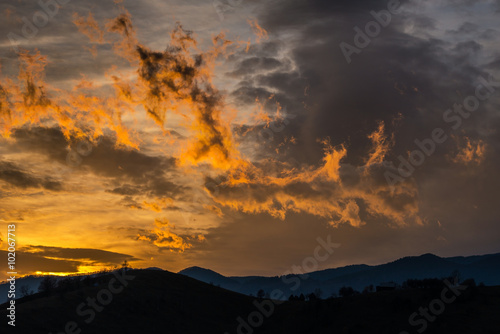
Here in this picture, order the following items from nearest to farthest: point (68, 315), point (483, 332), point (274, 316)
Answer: point (483, 332) → point (68, 315) → point (274, 316)

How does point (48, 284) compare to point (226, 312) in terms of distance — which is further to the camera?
point (48, 284)

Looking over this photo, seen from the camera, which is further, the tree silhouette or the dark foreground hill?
the tree silhouette

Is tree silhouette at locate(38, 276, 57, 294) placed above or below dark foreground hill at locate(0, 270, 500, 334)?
above

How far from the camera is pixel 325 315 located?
484 ft

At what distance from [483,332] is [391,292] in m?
36.2

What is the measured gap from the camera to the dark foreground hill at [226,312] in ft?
416

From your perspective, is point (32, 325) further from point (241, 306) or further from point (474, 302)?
point (474, 302)

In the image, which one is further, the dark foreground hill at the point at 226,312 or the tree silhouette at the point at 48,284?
the tree silhouette at the point at 48,284

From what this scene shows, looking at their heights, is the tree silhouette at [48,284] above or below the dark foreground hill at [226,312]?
above

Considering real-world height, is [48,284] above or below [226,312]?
above

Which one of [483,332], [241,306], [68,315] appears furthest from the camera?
[241,306]

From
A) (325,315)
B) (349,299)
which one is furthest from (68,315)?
(349,299)

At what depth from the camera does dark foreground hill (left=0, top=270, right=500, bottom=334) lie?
127 m

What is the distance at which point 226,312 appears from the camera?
164125 millimetres
